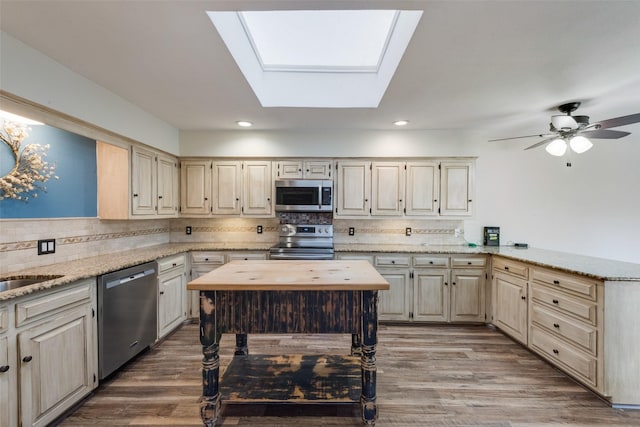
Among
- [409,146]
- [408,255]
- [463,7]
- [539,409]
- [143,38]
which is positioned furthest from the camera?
[409,146]

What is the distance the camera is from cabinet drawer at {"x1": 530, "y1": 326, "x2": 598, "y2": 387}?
219 centimetres

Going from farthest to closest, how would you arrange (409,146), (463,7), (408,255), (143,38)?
(409,146)
(408,255)
(143,38)
(463,7)

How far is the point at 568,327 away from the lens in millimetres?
2391

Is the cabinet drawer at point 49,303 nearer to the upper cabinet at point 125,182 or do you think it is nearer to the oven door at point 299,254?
the upper cabinet at point 125,182

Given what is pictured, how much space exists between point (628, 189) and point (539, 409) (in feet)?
12.3

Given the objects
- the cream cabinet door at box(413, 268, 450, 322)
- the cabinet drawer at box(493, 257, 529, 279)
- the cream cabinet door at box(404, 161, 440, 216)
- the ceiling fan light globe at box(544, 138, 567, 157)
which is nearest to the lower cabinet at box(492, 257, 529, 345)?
the cabinet drawer at box(493, 257, 529, 279)

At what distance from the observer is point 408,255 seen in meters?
3.61

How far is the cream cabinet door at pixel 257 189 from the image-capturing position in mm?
3957

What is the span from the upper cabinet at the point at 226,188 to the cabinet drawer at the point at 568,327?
126 inches

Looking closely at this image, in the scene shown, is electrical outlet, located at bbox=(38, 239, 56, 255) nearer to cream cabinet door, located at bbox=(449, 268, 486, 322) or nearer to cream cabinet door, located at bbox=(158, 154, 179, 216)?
cream cabinet door, located at bbox=(158, 154, 179, 216)

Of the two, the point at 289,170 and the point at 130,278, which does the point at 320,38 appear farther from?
the point at 130,278

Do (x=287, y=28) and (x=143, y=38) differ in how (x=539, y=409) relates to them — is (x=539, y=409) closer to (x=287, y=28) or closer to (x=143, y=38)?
(x=287, y=28)

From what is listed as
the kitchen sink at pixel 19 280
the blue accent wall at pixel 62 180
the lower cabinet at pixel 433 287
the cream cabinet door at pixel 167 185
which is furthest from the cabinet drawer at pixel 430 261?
the blue accent wall at pixel 62 180

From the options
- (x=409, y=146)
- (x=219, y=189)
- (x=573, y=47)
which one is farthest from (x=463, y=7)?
(x=219, y=189)
